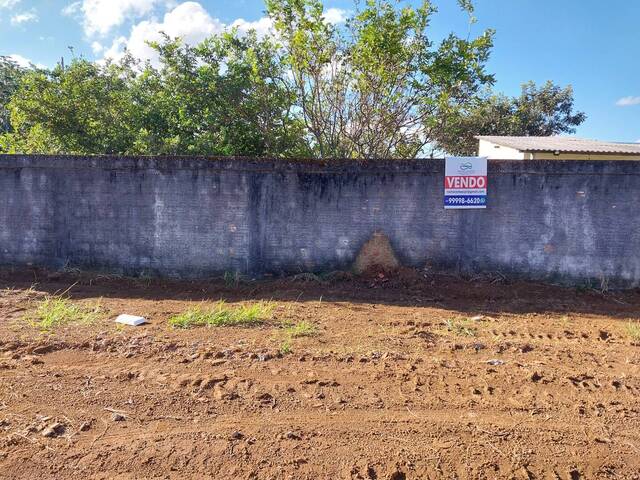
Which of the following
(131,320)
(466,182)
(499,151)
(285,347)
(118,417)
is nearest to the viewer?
(118,417)

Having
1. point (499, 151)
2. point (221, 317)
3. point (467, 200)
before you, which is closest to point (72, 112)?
point (221, 317)

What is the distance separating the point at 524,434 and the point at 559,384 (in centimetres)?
94

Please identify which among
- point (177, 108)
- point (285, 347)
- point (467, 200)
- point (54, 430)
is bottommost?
point (54, 430)

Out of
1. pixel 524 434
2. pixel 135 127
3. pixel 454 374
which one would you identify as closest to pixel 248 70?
pixel 135 127

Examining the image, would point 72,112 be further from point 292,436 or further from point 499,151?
point 499,151

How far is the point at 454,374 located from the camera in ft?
12.3

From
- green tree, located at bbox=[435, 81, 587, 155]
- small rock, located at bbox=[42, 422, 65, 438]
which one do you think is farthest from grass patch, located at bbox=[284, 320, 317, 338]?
green tree, located at bbox=[435, 81, 587, 155]

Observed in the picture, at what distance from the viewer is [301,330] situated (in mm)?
4758

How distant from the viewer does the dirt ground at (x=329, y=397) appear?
101 inches

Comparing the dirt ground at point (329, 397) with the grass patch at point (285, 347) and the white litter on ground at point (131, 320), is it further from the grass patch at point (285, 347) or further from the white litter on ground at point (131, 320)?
the white litter on ground at point (131, 320)

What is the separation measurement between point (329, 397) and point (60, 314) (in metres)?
3.60

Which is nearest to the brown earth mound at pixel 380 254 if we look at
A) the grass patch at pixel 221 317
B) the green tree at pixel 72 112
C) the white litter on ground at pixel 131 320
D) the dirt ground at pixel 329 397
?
the dirt ground at pixel 329 397

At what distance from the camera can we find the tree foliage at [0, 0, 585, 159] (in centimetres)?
742

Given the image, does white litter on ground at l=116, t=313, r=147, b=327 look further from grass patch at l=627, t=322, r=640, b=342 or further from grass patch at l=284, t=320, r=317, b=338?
grass patch at l=627, t=322, r=640, b=342
